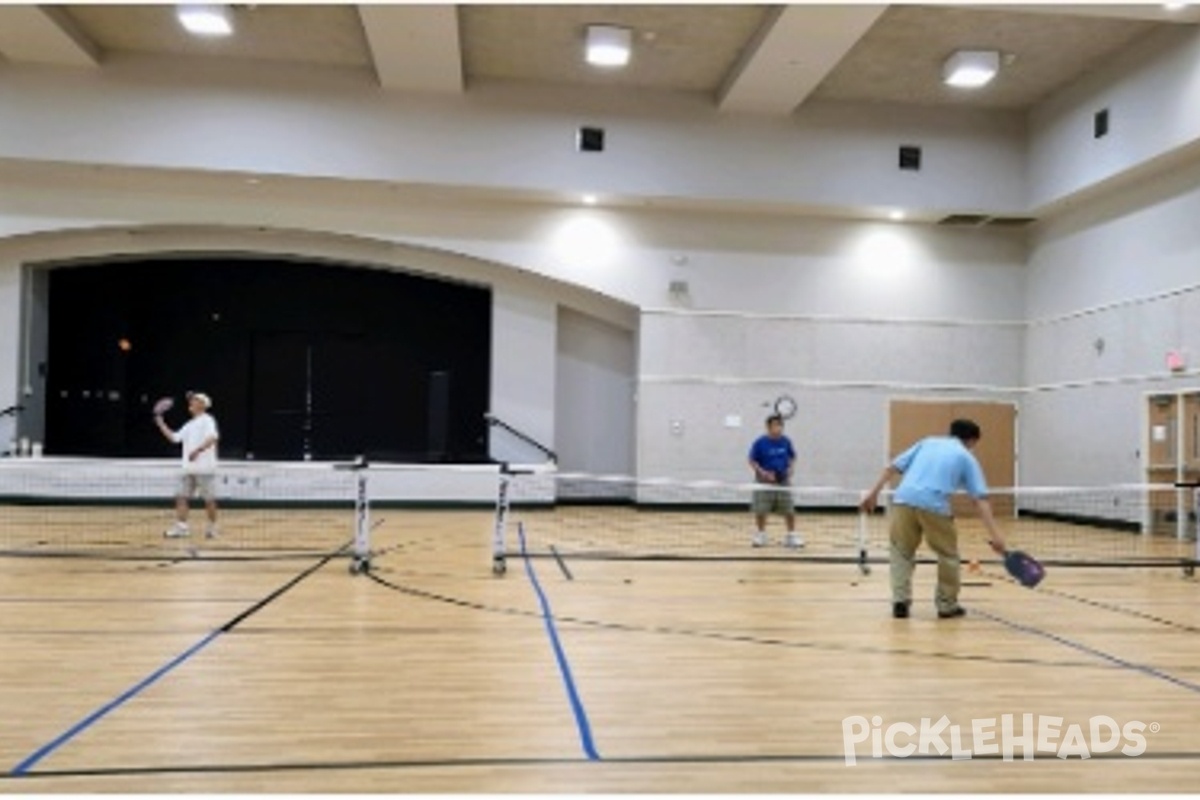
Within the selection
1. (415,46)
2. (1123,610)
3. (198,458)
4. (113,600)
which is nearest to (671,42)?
(415,46)

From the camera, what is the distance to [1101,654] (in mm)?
6707

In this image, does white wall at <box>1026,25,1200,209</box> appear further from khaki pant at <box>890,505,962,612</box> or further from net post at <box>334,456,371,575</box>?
net post at <box>334,456,371,575</box>

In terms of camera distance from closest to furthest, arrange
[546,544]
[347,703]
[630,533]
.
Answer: [347,703]
[546,544]
[630,533]

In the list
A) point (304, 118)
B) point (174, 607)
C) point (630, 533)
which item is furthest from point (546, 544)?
point (304, 118)

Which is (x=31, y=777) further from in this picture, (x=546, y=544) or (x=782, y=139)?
(x=782, y=139)

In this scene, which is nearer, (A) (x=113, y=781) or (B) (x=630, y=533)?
(A) (x=113, y=781)

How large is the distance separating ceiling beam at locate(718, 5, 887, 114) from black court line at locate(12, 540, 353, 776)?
1055cm

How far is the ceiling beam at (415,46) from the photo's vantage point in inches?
581

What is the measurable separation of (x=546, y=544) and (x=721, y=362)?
773cm

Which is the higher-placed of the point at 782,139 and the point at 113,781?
the point at 782,139

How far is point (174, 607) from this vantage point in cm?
790

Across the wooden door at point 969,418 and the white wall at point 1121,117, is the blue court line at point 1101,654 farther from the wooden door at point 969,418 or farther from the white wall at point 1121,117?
the wooden door at point 969,418

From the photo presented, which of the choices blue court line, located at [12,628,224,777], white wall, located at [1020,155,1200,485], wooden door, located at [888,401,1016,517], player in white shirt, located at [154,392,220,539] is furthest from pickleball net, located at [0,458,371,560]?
white wall, located at [1020,155,1200,485]

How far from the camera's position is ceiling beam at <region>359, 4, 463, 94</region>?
48.4ft
